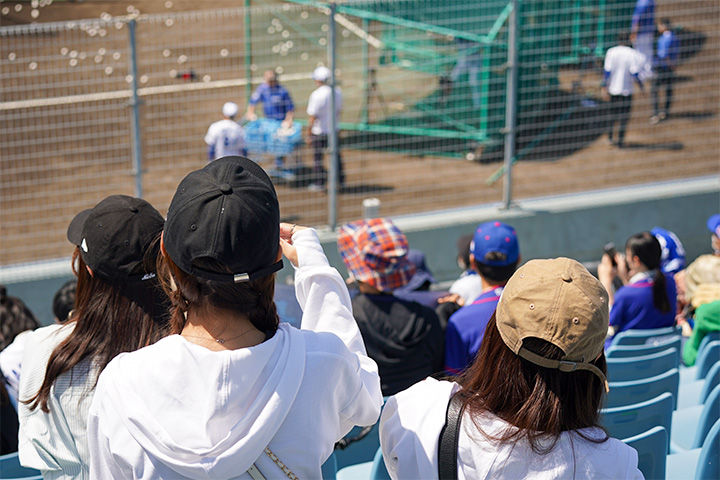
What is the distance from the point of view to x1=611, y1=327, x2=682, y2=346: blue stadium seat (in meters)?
4.18

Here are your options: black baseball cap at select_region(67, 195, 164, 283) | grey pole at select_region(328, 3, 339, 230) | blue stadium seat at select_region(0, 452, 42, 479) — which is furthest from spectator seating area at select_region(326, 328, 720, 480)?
grey pole at select_region(328, 3, 339, 230)

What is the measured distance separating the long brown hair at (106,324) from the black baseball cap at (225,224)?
0.58m

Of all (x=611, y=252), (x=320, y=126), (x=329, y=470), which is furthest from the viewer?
(x=320, y=126)

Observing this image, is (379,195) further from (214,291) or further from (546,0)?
(214,291)

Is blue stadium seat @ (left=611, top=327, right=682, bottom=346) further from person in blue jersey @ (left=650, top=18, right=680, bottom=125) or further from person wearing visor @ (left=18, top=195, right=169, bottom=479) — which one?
person in blue jersey @ (left=650, top=18, right=680, bottom=125)

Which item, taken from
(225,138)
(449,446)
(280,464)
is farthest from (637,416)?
(225,138)

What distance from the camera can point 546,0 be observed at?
8.24 metres

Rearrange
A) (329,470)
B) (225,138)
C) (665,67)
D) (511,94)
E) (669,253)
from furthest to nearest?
(665,67) < (225,138) < (511,94) < (669,253) < (329,470)

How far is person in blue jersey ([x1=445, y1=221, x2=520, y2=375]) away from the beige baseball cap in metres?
1.56

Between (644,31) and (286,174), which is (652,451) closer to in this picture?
(286,174)

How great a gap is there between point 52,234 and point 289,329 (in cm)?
608

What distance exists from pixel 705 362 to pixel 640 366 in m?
0.62

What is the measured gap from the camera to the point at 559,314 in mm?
1781

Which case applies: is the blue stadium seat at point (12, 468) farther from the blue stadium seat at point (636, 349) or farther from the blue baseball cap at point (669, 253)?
the blue baseball cap at point (669, 253)
